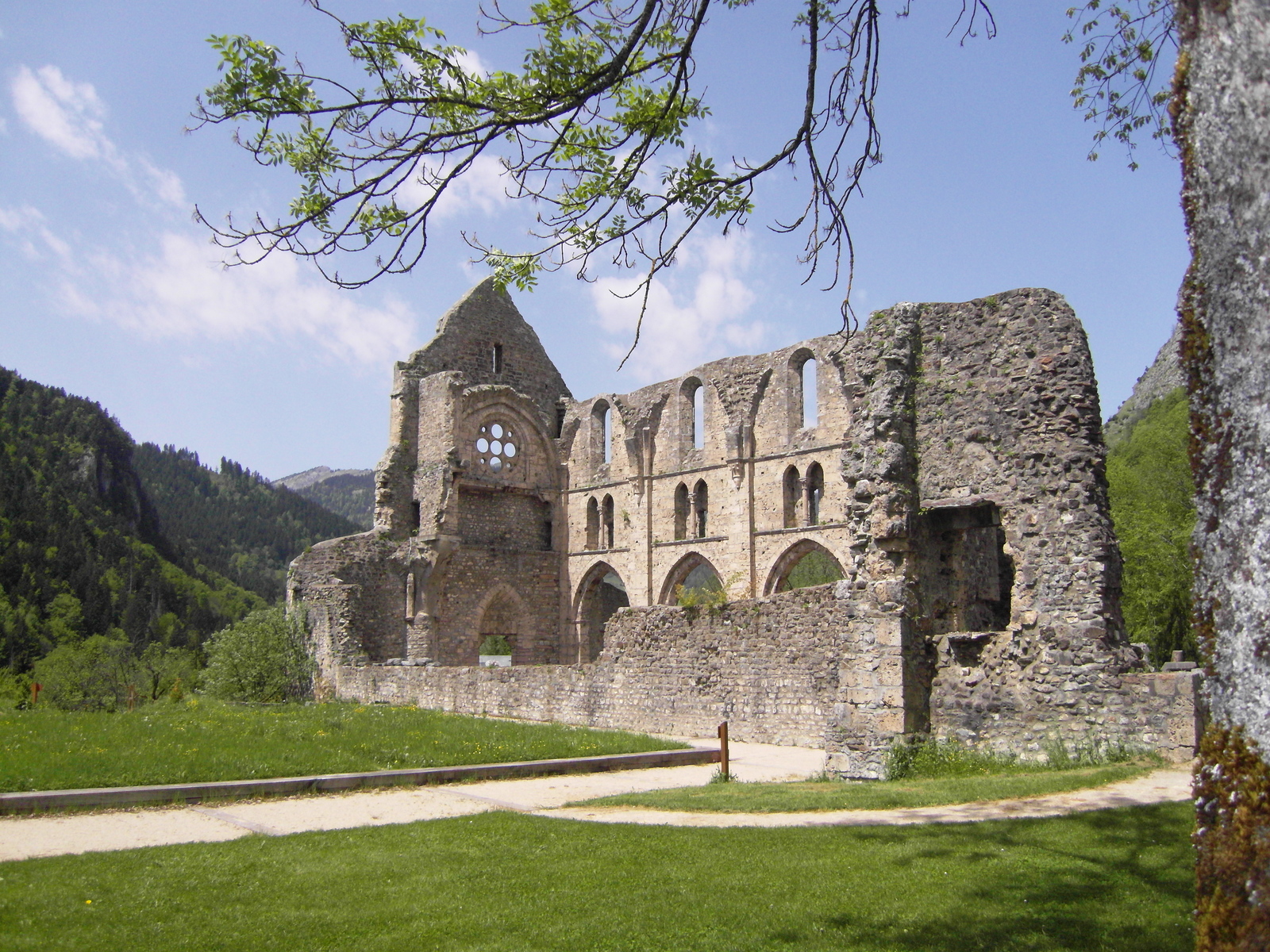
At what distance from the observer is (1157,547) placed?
2936 cm

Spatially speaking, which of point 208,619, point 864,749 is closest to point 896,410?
point 864,749

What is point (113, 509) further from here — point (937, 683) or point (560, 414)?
point (937, 683)

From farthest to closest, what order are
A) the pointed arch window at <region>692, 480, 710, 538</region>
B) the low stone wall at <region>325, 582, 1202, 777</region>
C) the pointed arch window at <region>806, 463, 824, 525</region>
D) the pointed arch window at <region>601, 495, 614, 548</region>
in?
1. the pointed arch window at <region>601, 495, 614, 548</region>
2. the pointed arch window at <region>692, 480, 710, 538</region>
3. the pointed arch window at <region>806, 463, 824, 525</region>
4. the low stone wall at <region>325, 582, 1202, 777</region>

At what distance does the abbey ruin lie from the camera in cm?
1116

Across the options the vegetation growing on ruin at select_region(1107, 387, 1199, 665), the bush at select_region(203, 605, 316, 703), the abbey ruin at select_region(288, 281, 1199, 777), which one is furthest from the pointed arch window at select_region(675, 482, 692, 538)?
the vegetation growing on ruin at select_region(1107, 387, 1199, 665)

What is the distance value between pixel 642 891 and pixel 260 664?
24.5 m

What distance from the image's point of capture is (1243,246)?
251cm

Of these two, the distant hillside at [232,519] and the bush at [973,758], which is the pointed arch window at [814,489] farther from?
the distant hillside at [232,519]

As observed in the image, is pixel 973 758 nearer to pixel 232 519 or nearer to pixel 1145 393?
pixel 1145 393

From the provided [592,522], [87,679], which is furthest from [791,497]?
[87,679]

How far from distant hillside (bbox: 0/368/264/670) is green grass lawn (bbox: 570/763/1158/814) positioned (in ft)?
213

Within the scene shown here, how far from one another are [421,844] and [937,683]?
633 cm

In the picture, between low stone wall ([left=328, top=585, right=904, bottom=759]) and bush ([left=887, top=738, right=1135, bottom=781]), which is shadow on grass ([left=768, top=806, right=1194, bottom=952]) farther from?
low stone wall ([left=328, top=585, right=904, bottom=759])

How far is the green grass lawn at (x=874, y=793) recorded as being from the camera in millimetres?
9133
